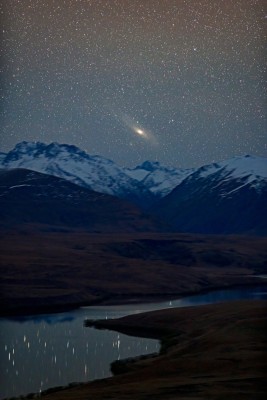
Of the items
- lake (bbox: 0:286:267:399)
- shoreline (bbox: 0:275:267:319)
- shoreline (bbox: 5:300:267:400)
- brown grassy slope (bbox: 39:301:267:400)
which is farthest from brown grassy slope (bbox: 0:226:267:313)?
brown grassy slope (bbox: 39:301:267:400)

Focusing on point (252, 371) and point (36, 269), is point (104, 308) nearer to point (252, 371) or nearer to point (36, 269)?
point (36, 269)

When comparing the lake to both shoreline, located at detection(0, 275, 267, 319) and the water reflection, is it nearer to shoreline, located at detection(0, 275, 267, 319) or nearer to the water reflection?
the water reflection

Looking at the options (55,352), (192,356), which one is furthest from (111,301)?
(192,356)

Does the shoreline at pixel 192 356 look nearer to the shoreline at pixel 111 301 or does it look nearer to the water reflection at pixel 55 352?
the water reflection at pixel 55 352

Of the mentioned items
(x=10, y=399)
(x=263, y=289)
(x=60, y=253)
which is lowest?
(x=10, y=399)

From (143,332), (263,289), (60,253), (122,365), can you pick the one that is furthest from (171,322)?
(60,253)

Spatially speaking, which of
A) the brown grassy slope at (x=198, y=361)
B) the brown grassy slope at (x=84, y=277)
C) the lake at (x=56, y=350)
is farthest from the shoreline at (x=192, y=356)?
the brown grassy slope at (x=84, y=277)
